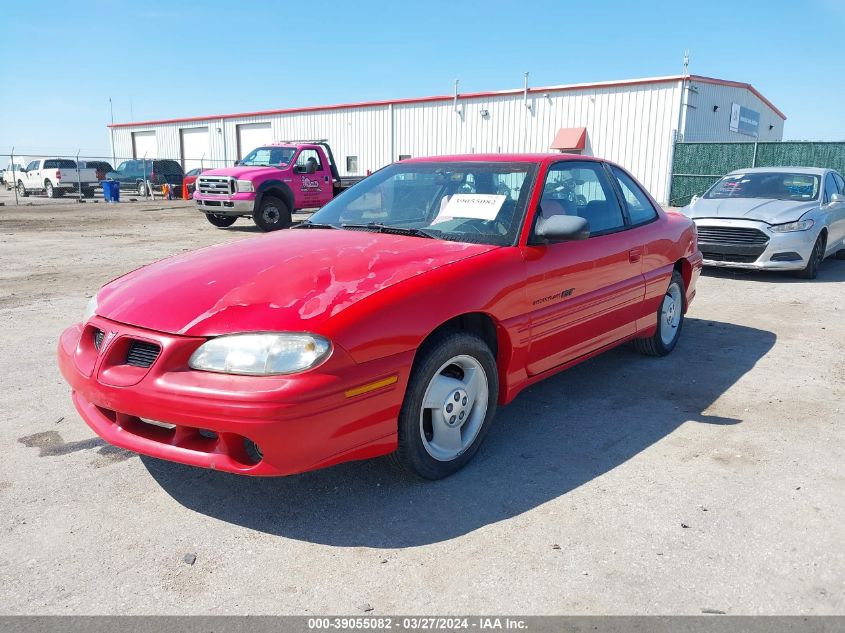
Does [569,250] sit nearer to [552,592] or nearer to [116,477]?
[552,592]

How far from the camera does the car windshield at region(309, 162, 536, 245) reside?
12.4 ft

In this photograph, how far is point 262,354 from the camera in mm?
2676

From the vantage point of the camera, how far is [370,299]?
9.41ft

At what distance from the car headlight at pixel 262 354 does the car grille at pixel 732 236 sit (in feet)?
26.2

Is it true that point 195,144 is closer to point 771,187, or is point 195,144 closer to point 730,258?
point 771,187

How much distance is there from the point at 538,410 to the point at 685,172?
65.5 ft

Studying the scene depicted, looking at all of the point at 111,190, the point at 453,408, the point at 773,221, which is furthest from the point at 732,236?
the point at 111,190

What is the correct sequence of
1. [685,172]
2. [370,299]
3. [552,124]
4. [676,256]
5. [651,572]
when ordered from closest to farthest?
[651,572]
[370,299]
[676,256]
[685,172]
[552,124]

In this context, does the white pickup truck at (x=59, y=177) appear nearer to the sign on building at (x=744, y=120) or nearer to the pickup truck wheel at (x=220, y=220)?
the pickup truck wheel at (x=220, y=220)

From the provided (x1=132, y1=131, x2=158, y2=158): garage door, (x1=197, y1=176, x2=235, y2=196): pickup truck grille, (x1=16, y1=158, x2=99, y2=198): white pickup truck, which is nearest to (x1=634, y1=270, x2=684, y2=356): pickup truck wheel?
(x1=197, y1=176, x2=235, y2=196): pickup truck grille

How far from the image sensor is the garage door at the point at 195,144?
127 feet

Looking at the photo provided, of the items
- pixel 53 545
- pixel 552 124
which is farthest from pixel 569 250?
pixel 552 124

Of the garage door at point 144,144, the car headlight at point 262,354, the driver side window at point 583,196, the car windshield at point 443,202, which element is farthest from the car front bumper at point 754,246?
the garage door at point 144,144

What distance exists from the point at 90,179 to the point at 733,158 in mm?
24469
